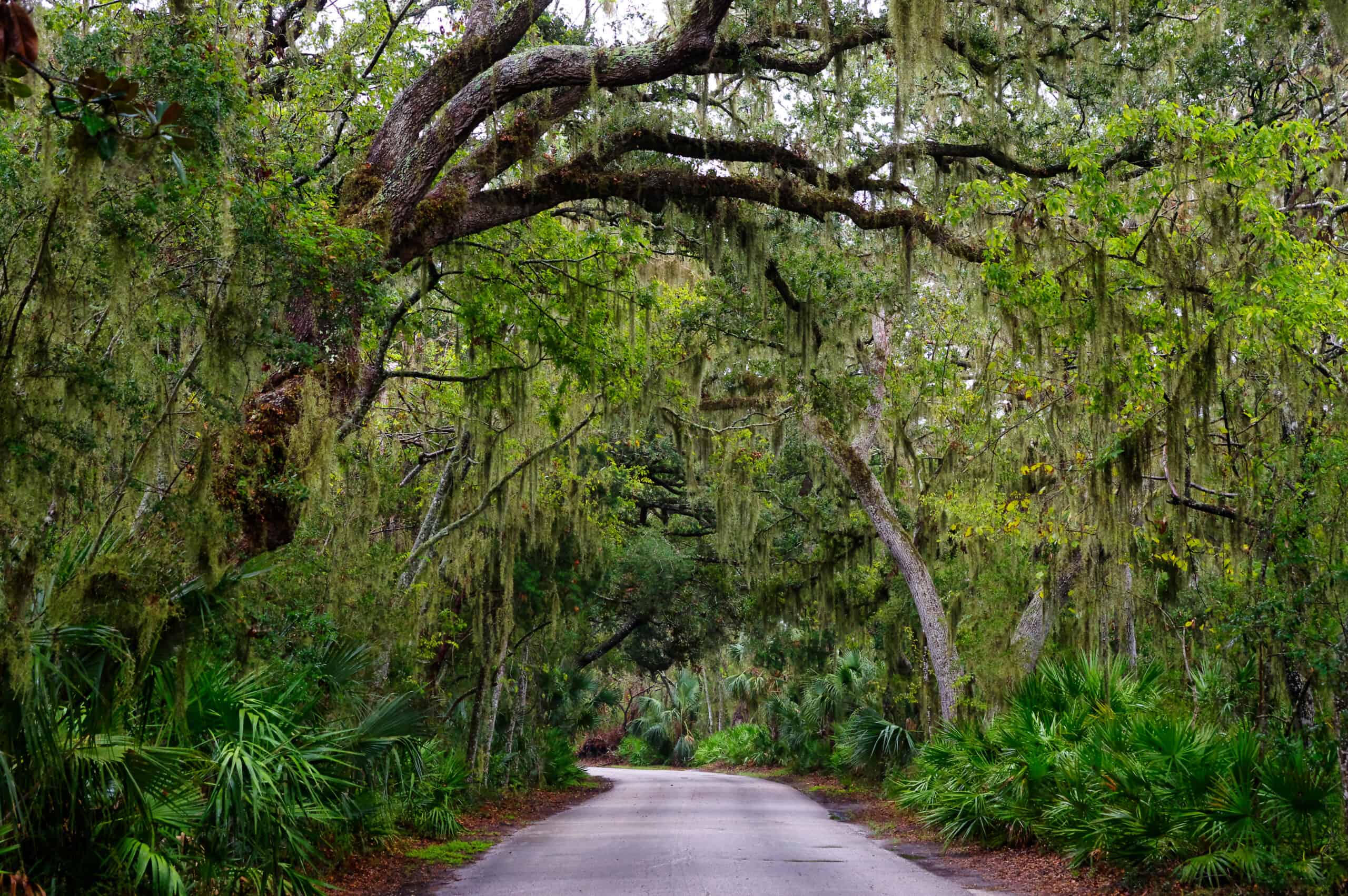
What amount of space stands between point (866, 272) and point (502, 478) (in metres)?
5.44

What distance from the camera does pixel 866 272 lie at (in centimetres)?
1352

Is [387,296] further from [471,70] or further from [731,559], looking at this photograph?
[731,559]

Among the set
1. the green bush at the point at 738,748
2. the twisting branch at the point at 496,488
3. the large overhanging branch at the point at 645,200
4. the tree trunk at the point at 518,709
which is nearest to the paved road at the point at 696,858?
the tree trunk at the point at 518,709

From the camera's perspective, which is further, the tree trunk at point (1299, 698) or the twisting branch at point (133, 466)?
the tree trunk at point (1299, 698)

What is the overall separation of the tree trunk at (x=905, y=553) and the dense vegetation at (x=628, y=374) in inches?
4.6

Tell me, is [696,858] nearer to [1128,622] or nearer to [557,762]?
[1128,622]

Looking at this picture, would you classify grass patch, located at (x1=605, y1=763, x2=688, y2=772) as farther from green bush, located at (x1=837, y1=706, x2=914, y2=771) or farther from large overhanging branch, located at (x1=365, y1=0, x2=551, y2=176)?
large overhanging branch, located at (x1=365, y1=0, x2=551, y2=176)

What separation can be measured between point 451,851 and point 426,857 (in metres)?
0.61

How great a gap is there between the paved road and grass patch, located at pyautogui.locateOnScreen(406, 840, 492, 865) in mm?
246

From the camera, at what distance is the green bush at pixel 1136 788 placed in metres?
7.09

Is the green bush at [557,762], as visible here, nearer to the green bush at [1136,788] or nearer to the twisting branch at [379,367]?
the green bush at [1136,788]

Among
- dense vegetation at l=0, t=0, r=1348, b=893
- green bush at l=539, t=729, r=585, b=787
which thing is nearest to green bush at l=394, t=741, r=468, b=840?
dense vegetation at l=0, t=0, r=1348, b=893

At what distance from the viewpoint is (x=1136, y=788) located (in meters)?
8.59

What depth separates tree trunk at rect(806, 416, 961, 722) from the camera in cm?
1527
